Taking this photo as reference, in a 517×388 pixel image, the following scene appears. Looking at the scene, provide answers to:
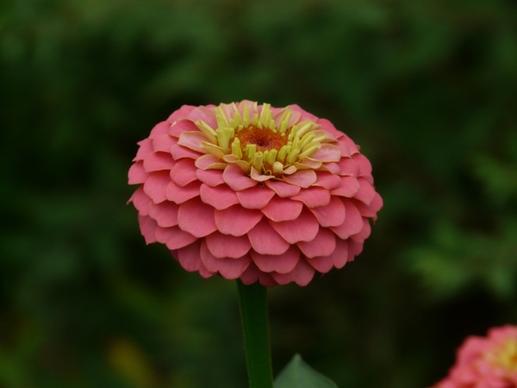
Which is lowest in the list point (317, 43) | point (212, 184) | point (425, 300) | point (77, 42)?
point (212, 184)

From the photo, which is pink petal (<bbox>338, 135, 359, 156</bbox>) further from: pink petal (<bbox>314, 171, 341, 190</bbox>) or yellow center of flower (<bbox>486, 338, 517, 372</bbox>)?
A: yellow center of flower (<bbox>486, 338, 517, 372</bbox>)

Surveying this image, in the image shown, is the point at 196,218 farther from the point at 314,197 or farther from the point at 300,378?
the point at 300,378

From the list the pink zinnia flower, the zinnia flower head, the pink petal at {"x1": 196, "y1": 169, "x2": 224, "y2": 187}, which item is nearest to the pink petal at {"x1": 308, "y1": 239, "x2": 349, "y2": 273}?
the zinnia flower head

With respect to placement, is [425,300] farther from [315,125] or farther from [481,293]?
[315,125]

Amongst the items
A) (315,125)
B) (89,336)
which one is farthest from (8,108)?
→ (315,125)

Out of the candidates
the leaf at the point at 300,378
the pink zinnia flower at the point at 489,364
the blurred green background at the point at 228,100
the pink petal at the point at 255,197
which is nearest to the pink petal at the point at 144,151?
the pink petal at the point at 255,197

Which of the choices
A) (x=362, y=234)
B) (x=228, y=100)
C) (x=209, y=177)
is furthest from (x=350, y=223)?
(x=228, y=100)

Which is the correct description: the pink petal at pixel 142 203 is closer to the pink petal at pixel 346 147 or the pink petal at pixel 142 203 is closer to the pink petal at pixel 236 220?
the pink petal at pixel 236 220
